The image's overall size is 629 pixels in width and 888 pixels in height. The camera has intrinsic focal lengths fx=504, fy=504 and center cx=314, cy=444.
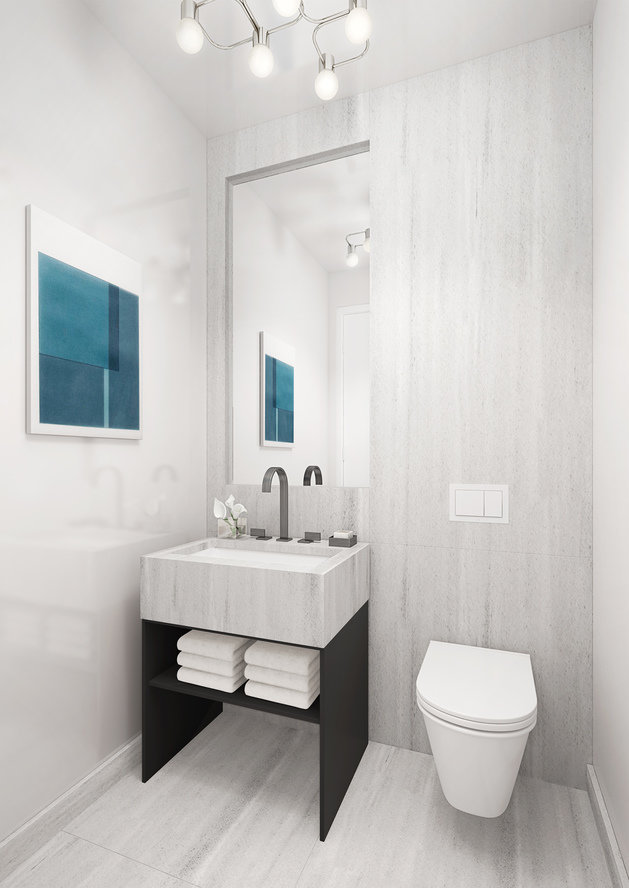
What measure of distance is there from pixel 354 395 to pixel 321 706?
1.13 meters

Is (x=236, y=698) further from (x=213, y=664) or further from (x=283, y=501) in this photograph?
(x=283, y=501)

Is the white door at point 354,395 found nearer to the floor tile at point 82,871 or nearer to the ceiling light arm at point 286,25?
the ceiling light arm at point 286,25

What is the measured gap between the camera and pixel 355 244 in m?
2.06

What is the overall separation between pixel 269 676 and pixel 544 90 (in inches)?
87.8

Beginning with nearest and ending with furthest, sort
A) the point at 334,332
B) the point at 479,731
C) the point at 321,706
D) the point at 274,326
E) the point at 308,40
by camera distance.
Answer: the point at 479,731, the point at 321,706, the point at 308,40, the point at 334,332, the point at 274,326

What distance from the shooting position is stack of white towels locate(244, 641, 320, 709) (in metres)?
1.60

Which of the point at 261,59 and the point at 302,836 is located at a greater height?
the point at 261,59

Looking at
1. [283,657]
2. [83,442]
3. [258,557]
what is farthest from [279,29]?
[283,657]

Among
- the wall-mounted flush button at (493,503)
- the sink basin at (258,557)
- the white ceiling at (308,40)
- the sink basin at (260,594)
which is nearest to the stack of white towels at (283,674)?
the sink basin at (260,594)

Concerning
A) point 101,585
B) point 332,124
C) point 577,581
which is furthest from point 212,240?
point 577,581

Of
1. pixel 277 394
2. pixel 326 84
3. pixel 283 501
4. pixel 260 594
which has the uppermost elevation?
pixel 326 84

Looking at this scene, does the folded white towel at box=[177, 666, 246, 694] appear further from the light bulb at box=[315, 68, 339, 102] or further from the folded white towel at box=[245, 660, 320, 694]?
the light bulb at box=[315, 68, 339, 102]

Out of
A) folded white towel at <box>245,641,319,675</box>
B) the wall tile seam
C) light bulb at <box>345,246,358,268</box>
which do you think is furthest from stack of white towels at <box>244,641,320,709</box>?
light bulb at <box>345,246,358,268</box>

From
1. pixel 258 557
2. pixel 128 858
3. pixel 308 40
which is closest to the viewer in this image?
pixel 128 858
